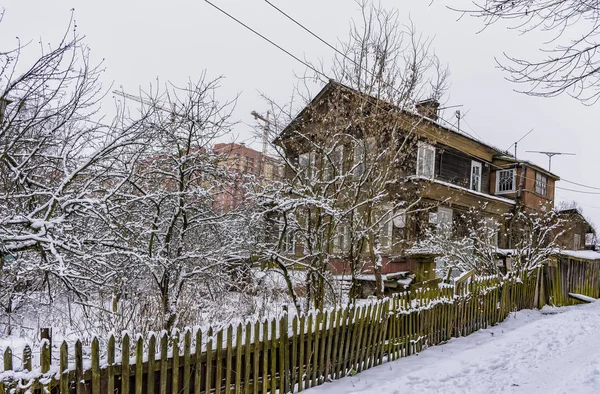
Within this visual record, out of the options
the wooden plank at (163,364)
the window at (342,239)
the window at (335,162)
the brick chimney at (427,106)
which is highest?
the brick chimney at (427,106)

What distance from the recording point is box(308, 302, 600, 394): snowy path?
5.00 m

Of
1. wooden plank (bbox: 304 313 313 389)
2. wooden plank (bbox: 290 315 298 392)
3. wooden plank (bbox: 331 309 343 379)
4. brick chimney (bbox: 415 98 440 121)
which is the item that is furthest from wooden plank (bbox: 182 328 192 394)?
brick chimney (bbox: 415 98 440 121)

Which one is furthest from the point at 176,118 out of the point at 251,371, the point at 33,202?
the point at 251,371

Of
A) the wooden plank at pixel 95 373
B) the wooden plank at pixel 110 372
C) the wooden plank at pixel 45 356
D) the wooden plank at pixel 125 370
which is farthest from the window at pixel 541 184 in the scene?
the wooden plank at pixel 45 356

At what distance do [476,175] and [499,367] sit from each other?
64.1ft

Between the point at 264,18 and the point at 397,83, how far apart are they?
10.2 feet

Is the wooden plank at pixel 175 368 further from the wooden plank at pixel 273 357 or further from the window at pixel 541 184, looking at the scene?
the window at pixel 541 184

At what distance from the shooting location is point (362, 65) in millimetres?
8570

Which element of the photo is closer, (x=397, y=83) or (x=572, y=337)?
(x=572, y=337)

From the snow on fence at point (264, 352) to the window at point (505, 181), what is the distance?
61.9 feet

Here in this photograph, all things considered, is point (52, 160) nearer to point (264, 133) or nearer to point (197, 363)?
point (197, 363)

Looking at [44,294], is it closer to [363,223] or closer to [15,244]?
[15,244]

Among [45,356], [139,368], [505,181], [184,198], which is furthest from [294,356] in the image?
[505,181]

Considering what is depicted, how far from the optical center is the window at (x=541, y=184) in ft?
84.8
